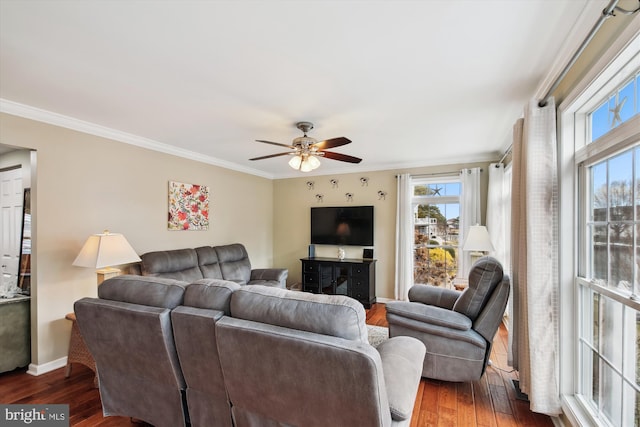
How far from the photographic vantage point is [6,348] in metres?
2.66

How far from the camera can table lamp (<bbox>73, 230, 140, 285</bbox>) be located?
2.60 m

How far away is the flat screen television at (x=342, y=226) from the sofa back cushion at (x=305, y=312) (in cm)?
379

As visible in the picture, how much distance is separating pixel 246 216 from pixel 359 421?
4.55m

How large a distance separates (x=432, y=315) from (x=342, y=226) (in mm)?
3030

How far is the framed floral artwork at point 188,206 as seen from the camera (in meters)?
4.03

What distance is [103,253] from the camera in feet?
8.60

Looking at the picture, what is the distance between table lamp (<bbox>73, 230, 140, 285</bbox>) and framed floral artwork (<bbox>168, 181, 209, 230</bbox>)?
1.24m

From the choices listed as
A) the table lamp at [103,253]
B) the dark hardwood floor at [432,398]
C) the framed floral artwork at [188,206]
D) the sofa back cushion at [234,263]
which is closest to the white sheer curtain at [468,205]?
the dark hardwood floor at [432,398]

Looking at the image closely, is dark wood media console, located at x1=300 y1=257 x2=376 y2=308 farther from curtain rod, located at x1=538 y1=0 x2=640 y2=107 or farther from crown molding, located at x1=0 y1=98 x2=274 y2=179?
curtain rod, located at x1=538 y1=0 x2=640 y2=107

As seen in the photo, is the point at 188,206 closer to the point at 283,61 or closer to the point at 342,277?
the point at 342,277

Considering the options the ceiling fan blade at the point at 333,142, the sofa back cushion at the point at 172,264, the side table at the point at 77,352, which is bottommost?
the side table at the point at 77,352

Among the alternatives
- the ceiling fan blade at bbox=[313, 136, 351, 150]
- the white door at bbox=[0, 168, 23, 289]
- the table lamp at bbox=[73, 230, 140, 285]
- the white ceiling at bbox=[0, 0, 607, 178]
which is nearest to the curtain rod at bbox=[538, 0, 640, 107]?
the white ceiling at bbox=[0, 0, 607, 178]

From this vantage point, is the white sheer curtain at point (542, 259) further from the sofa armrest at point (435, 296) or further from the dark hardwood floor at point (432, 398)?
the sofa armrest at point (435, 296)

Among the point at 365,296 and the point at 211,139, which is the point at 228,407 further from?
the point at 365,296
